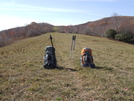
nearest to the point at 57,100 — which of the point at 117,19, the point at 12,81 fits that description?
the point at 12,81

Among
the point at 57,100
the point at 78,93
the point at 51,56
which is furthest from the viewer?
the point at 51,56

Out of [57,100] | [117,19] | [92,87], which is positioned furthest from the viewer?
[117,19]

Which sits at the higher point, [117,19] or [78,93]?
[117,19]

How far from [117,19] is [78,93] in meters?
55.2

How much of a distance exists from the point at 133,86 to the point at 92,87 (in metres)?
1.70

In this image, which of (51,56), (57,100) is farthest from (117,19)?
(57,100)

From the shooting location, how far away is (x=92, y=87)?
17.5 ft

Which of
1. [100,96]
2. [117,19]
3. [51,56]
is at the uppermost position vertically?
[117,19]

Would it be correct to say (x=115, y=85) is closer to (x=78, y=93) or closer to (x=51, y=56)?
(x=78, y=93)

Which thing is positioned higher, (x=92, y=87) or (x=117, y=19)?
(x=117, y=19)

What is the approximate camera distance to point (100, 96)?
4.60m

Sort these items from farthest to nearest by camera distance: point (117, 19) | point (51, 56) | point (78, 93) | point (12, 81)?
point (117, 19) → point (51, 56) → point (12, 81) → point (78, 93)

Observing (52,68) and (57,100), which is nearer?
(57,100)

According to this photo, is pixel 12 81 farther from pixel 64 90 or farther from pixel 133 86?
pixel 133 86
